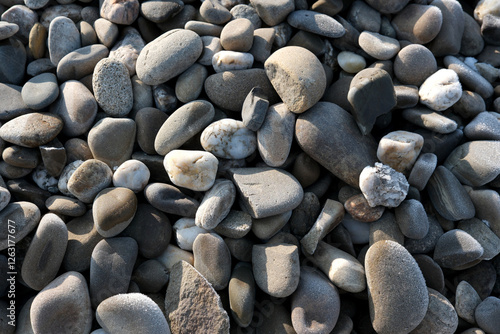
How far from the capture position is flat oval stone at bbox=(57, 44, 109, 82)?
7.29 ft

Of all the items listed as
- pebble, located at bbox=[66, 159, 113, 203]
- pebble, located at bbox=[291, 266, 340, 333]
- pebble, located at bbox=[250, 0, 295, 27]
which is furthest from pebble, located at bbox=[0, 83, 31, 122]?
pebble, located at bbox=[291, 266, 340, 333]

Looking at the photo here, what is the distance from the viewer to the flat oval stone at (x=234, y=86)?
6.88 ft

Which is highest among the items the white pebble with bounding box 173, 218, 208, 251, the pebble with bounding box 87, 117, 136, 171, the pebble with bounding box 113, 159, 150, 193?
the pebble with bounding box 87, 117, 136, 171

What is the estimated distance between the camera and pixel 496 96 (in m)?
2.31

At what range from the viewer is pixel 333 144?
197cm

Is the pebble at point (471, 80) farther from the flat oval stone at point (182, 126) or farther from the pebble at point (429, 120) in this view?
the flat oval stone at point (182, 126)

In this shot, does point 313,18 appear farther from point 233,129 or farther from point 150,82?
point 150,82

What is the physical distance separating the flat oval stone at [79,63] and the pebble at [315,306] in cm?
169

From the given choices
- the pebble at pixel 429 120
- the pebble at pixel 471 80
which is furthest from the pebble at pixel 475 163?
the pebble at pixel 471 80

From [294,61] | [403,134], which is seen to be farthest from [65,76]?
[403,134]

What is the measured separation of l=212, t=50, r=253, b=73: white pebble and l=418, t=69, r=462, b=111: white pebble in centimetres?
99

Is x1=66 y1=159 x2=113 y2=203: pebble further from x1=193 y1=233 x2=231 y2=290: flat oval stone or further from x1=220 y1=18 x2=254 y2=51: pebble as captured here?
x1=220 y1=18 x2=254 y2=51: pebble

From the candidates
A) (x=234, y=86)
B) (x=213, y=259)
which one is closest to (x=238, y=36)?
(x=234, y=86)

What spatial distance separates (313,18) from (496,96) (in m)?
1.20
